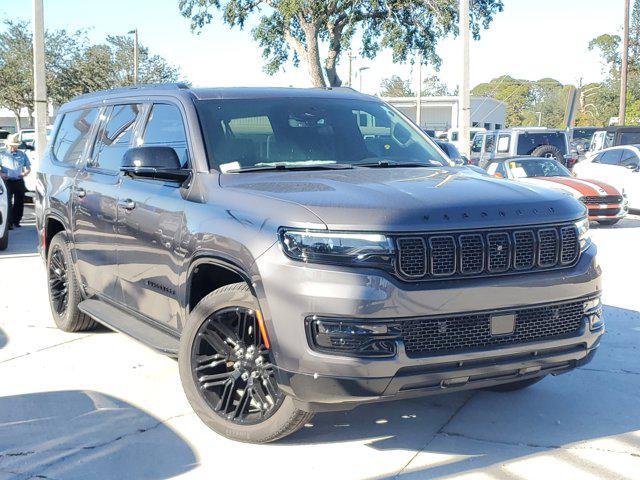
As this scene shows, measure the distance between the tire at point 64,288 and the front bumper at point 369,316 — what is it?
10.3 feet

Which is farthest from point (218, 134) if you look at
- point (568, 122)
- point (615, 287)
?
point (568, 122)

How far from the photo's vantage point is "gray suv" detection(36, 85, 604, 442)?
3967 millimetres

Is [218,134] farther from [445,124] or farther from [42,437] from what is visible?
[445,124]

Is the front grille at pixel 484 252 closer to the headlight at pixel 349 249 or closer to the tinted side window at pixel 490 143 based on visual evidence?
the headlight at pixel 349 249

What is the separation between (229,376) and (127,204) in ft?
5.32

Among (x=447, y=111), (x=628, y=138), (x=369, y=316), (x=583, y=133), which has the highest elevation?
(x=447, y=111)

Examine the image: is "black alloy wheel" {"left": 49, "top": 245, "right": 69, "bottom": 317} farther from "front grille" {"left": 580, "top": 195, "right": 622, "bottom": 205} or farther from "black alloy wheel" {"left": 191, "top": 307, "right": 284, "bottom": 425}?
"front grille" {"left": 580, "top": 195, "right": 622, "bottom": 205}

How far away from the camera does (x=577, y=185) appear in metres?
16.8

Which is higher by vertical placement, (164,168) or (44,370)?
(164,168)

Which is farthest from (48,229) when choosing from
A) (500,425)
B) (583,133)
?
(583,133)

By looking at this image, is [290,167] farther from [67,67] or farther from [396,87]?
[396,87]

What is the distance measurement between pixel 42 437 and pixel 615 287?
21.7 feet

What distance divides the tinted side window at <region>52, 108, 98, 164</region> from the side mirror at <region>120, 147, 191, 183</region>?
70.6 inches

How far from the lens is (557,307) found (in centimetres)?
437
